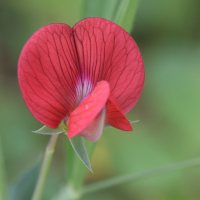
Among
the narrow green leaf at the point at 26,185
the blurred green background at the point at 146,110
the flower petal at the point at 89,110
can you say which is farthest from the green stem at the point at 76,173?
the blurred green background at the point at 146,110

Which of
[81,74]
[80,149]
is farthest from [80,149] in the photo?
[81,74]

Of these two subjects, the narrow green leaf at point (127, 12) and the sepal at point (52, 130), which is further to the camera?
the narrow green leaf at point (127, 12)

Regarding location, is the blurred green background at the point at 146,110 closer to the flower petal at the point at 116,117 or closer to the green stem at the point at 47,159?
the green stem at the point at 47,159

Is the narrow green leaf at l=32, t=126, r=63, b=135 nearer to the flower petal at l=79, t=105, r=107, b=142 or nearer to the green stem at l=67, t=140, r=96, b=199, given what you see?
the flower petal at l=79, t=105, r=107, b=142

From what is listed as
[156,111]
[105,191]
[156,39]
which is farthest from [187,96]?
[105,191]

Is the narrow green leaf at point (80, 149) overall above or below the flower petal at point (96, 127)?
below

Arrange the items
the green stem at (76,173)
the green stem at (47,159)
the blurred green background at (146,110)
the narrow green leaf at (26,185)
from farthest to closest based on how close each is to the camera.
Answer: the blurred green background at (146,110), the narrow green leaf at (26,185), the green stem at (76,173), the green stem at (47,159)

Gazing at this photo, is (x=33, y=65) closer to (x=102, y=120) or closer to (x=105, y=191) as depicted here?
(x=102, y=120)
